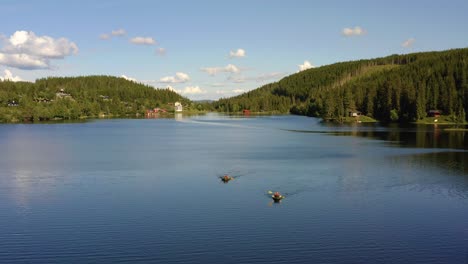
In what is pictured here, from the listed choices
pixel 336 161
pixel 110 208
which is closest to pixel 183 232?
pixel 110 208

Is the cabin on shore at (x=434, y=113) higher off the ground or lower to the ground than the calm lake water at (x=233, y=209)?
higher

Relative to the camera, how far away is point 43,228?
34.4 metres

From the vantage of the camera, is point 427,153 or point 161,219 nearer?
point 161,219

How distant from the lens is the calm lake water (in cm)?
2958

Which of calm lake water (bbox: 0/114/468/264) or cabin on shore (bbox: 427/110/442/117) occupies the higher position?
cabin on shore (bbox: 427/110/442/117)

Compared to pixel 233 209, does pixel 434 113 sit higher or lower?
higher

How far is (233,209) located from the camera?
1577 inches

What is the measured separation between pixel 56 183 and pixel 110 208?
15042 millimetres

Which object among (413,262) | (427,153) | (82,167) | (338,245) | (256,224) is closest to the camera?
(413,262)

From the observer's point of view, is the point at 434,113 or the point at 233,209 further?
the point at 434,113

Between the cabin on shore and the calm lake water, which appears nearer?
the calm lake water

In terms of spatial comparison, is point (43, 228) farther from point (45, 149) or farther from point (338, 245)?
point (45, 149)

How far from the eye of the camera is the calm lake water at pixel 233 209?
29.6 meters

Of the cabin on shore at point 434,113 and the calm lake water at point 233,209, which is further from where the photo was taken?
the cabin on shore at point 434,113
